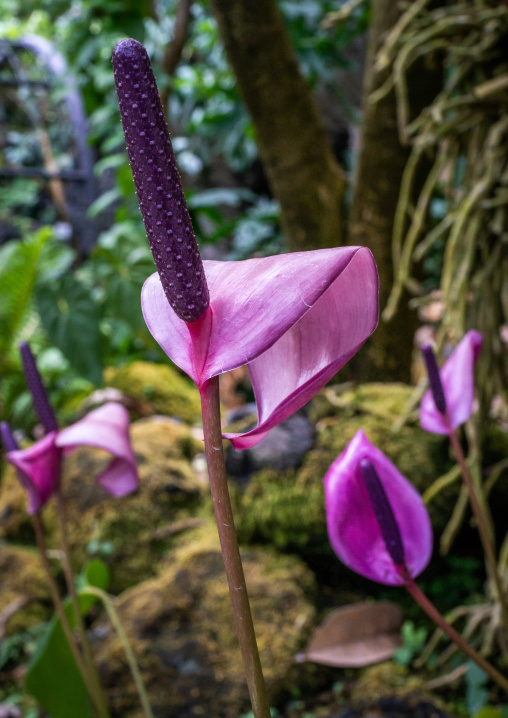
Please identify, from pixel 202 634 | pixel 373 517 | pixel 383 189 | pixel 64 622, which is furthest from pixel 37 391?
pixel 383 189

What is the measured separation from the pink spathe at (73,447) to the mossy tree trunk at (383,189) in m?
0.81

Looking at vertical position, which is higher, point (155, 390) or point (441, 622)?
point (441, 622)

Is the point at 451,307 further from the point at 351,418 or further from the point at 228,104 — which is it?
the point at 228,104

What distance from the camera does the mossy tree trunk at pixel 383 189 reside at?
1.16 m

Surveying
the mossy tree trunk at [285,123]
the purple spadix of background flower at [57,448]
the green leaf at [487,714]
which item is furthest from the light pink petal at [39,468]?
the mossy tree trunk at [285,123]

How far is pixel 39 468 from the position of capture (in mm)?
543

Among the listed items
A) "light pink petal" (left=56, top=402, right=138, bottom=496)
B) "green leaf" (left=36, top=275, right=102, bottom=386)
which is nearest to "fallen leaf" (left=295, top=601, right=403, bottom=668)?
"light pink petal" (left=56, top=402, right=138, bottom=496)

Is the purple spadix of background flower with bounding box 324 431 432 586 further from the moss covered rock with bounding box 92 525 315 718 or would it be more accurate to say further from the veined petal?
the moss covered rock with bounding box 92 525 315 718

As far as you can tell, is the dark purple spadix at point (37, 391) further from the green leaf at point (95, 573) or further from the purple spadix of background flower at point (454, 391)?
the purple spadix of background flower at point (454, 391)

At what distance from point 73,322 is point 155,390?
1.08 ft

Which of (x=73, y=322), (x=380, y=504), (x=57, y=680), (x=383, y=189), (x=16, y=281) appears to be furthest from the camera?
(x=16, y=281)

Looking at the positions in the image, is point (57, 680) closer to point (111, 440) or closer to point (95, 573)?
point (95, 573)

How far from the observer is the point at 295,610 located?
2.72 feet

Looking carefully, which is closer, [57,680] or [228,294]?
[228,294]
